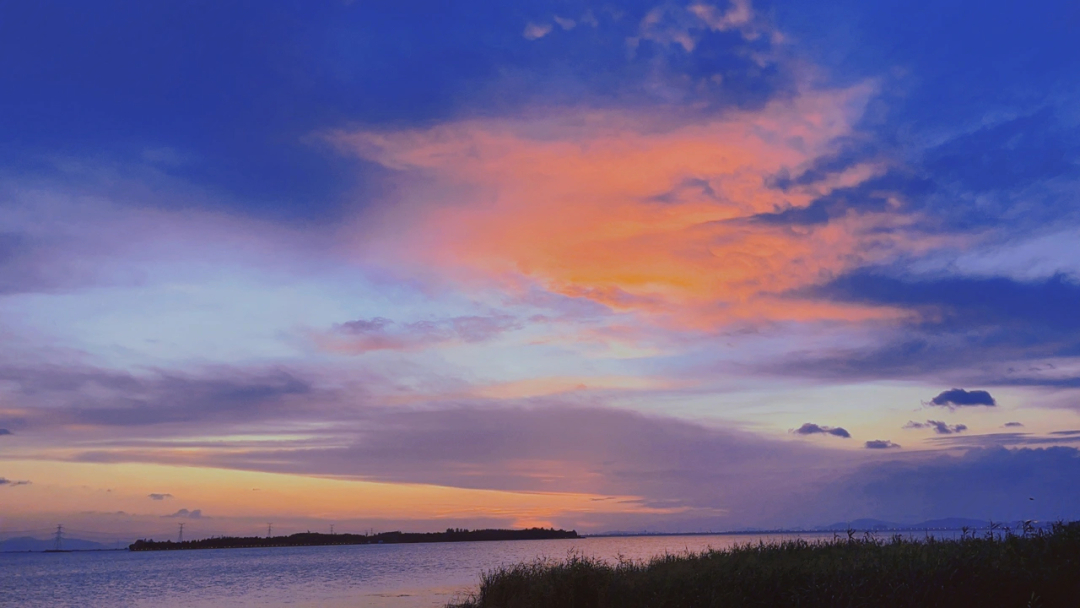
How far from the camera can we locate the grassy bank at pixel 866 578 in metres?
20.0

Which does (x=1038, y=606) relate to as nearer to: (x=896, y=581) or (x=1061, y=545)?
(x=896, y=581)

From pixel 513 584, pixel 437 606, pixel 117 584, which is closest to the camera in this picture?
pixel 513 584

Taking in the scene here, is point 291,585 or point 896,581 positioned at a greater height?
point 896,581

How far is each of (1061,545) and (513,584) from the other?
1930cm

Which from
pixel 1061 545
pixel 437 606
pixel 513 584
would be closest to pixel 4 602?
pixel 437 606

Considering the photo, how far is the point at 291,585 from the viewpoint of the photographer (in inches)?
2608

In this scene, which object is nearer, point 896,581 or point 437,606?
point 896,581

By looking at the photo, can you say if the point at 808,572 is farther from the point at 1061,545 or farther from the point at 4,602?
the point at 4,602

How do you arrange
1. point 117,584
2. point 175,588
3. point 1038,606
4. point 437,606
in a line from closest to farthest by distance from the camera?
point 1038,606 < point 437,606 < point 175,588 < point 117,584

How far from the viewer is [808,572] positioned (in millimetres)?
21828

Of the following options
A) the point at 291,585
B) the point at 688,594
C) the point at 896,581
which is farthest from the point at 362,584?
the point at 896,581

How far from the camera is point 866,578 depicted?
67.7 ft

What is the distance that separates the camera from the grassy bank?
19984 millimetres

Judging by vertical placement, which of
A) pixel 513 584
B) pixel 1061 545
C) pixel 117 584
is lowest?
pixel 117 584
